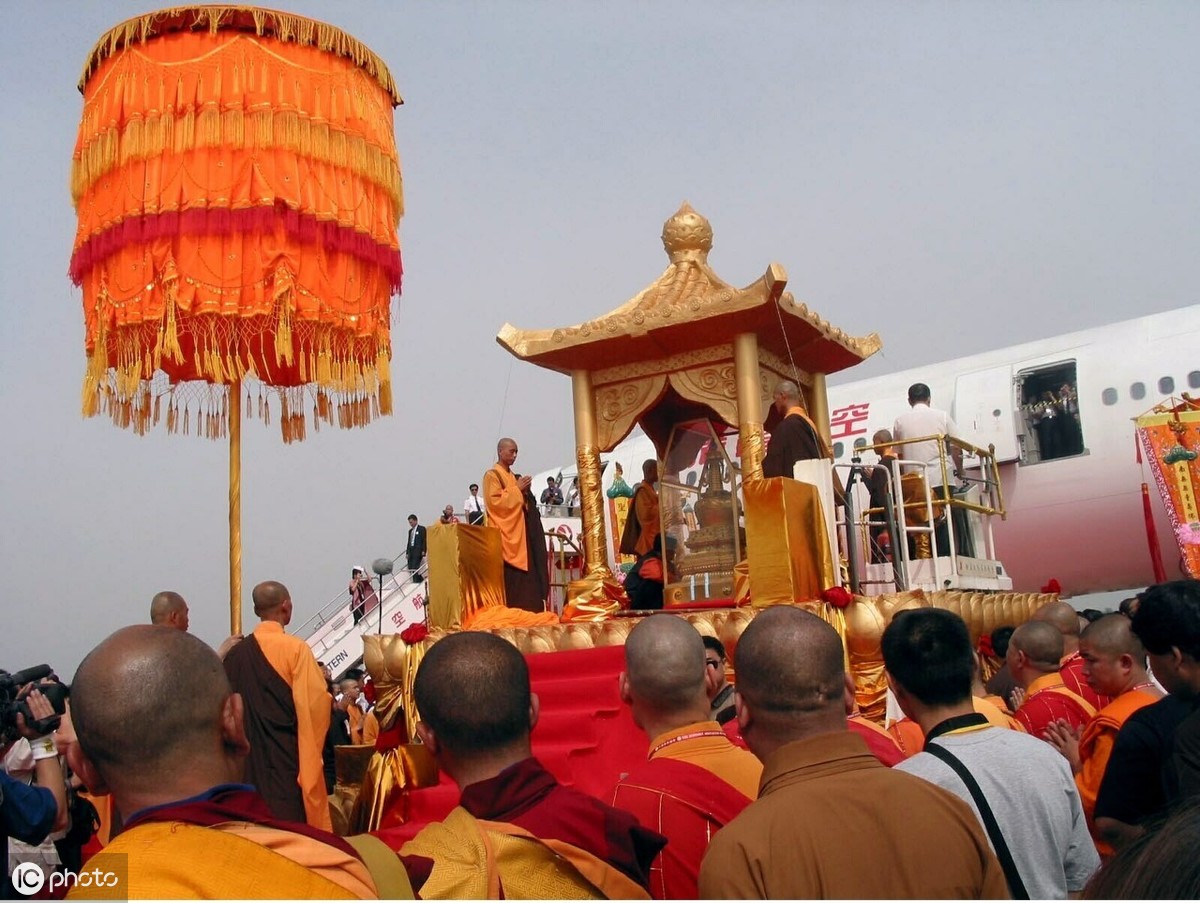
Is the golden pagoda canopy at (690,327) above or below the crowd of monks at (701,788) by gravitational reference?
above

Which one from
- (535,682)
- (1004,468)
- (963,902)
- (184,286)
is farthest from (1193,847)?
(1004,468)

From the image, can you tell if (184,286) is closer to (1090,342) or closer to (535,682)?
(535,682)

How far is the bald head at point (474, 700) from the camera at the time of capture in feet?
7.58

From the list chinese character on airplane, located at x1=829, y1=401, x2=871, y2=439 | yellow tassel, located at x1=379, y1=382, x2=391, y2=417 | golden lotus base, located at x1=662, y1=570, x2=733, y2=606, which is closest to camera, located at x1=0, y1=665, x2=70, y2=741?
yellow tassel, located at x1=379, y1=382, x2=391, y2=417

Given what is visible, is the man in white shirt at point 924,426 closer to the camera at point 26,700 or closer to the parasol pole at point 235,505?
the parasol pole at point 235,505

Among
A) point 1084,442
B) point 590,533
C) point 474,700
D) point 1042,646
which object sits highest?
point 1084,442

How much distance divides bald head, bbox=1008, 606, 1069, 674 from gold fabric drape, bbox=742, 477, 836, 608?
2.41 metres

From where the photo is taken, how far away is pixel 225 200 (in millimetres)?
7203

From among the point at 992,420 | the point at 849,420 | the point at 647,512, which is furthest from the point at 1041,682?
the point at 849,420

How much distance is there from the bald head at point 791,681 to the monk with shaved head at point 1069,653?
285 cm

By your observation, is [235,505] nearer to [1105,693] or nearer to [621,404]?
[621,404]

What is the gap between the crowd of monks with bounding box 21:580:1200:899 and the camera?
5.24ft

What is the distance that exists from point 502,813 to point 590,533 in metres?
6.33

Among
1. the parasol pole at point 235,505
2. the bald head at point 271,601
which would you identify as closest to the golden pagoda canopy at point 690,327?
the parasol pole at point 235,505
